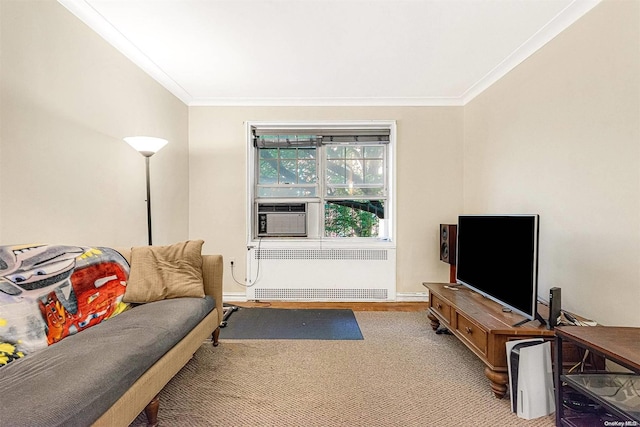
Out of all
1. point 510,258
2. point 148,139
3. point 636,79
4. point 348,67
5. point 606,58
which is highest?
point 348,67

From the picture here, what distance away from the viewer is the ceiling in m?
2.00

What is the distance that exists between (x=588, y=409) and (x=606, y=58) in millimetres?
1950

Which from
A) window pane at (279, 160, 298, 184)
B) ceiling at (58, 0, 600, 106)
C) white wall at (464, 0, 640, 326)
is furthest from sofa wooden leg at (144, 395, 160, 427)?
window pane at (279, 160, 298, 184)

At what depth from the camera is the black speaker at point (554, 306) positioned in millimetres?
1717

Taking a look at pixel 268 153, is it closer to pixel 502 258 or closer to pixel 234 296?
pixel 234 296

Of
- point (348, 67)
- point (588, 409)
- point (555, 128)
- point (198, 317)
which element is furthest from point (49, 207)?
point (555, 128)

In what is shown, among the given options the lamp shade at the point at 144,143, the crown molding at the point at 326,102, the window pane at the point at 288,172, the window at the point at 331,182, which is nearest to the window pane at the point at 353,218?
the window at the point at 331,182

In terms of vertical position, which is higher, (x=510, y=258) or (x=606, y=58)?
(x=606, y=58)

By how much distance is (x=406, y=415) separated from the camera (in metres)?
1.60

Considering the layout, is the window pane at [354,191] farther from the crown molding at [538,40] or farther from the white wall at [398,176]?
the crown molding at [538,40]

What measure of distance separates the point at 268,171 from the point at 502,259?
2.77 meters

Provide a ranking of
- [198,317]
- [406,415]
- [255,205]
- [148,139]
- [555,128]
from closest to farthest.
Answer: [406,415] < [198,317] < [555,128] < [148,139] < [255,205]

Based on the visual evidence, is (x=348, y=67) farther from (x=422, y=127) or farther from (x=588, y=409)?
(x=588, y=409)

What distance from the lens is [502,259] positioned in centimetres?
211
